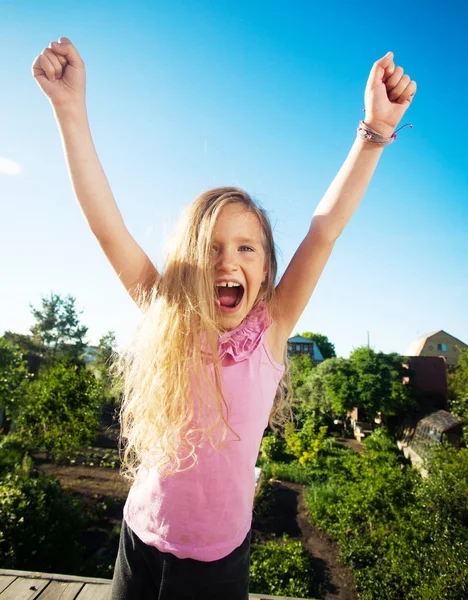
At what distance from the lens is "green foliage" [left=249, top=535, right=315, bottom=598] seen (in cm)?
650

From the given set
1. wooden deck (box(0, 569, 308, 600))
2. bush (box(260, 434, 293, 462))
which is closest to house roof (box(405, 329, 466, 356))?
bush (box(260, 434, 293, 462))

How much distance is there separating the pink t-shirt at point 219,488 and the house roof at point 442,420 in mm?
16053

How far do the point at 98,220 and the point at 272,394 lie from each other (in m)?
0.83

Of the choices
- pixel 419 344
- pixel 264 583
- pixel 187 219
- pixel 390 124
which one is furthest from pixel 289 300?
pixel 419 344

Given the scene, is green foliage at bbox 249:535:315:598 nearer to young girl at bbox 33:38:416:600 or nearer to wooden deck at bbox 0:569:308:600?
wooden deck at bbox 0:569:308:600

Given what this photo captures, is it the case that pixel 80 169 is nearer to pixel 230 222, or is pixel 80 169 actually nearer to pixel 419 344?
pixel 230 222

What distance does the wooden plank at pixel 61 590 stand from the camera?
7.16 feet

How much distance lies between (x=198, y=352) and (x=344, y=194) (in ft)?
2.51

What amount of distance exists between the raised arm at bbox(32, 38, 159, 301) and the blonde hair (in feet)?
0.64

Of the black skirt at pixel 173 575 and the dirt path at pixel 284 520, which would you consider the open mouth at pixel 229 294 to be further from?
the dirt path at pixel 284 520

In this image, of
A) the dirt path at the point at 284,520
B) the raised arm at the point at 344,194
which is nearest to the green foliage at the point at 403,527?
the dirt path at the point at 284,520

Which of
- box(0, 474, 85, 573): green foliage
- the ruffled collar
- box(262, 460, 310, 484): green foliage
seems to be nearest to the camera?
the ruffled collar

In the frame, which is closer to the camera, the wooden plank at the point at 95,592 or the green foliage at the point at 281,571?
the wooden plank at the point at 95,592

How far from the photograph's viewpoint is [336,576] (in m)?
7.68
